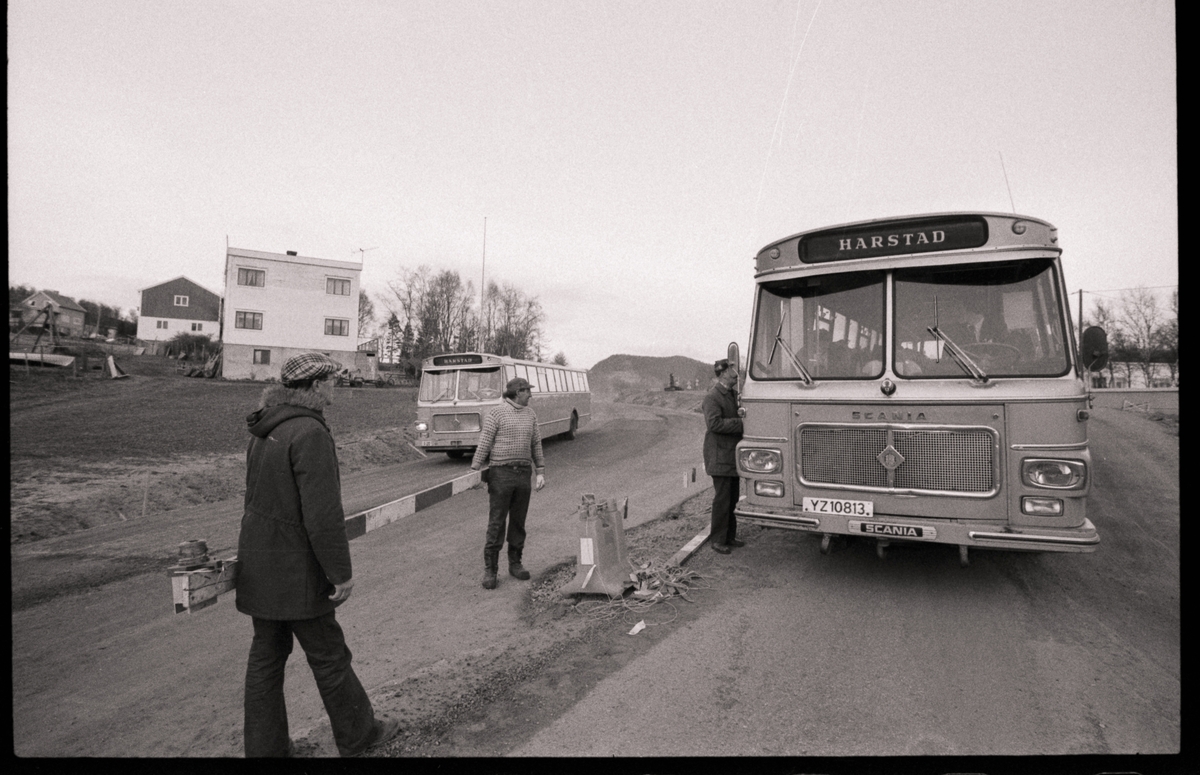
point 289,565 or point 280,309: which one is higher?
point 280,309

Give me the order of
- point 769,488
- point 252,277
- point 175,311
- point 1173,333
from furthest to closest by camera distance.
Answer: point 175,311 → point 252,277 → point 1173,333 → point 769,488

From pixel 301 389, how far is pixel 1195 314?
509 centimetres

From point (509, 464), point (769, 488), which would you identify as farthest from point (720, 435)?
point (509, 464)

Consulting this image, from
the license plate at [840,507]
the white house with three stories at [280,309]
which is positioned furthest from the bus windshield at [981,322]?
the white house with three stories at [280,309]

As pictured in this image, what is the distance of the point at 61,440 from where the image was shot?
47.9 feet

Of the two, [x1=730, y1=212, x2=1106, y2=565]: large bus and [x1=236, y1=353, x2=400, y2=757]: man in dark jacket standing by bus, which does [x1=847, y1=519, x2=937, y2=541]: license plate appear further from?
[x1=236, y1=353, x2=400, y2=757]: man in dark jacket standing by bus

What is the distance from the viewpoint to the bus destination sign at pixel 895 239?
17.3ft

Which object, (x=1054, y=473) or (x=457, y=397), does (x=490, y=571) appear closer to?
(x=1054, y=473)

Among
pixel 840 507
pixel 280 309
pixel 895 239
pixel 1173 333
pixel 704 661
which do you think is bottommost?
pixel 704 661

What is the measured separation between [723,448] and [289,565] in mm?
4853

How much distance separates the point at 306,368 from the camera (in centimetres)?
326

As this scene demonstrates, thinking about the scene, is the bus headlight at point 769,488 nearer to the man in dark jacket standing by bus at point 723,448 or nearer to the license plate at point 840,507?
the license plate at point 840,507

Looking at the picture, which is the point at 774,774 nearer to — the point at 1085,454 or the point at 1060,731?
the point at 1060,731

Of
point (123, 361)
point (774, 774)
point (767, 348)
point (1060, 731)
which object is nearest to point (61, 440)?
point (767, 348)
